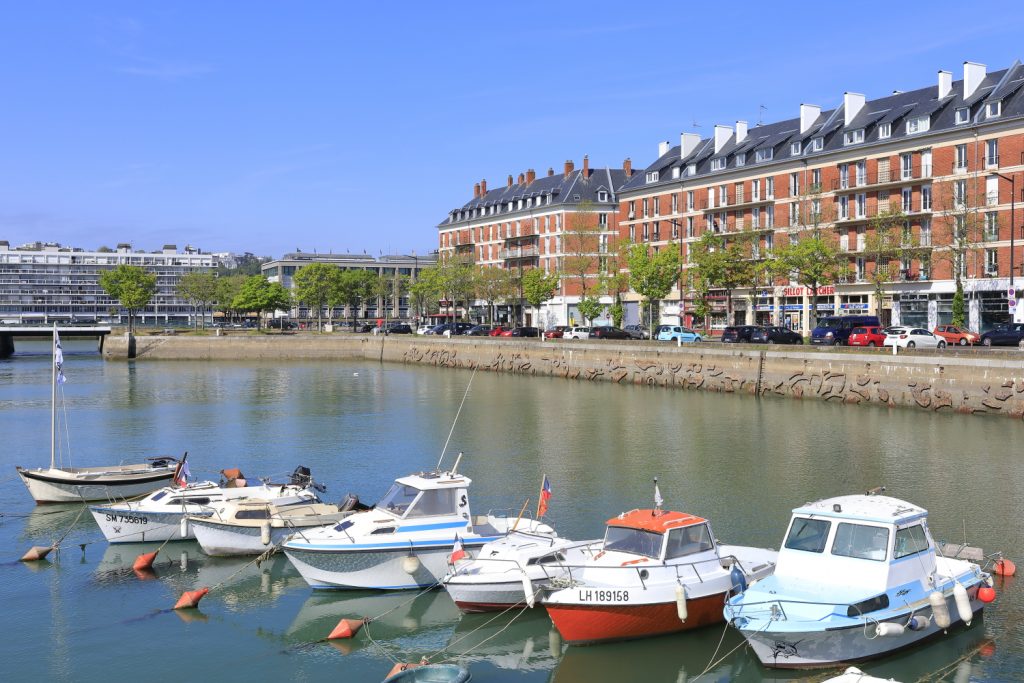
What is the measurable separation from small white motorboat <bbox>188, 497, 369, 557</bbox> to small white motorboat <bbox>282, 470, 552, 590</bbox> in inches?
92.0

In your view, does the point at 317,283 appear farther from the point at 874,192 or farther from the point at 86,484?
the point at 86,484

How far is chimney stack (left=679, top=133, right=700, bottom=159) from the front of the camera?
10194 centimetres

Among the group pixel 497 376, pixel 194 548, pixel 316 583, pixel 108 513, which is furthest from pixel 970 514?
pixel 497 376

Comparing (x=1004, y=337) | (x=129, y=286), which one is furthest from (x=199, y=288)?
(x=1004, y=337)

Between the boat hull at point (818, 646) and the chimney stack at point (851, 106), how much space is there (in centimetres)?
7479

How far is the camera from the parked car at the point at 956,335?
2411 inches

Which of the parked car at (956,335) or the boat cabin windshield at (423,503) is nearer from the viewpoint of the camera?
the boat cabin windshield at (423,503)

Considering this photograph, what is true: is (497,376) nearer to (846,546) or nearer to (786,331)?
(786,331)

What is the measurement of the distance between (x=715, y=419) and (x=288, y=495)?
29.2 metres

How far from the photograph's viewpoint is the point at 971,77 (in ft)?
242

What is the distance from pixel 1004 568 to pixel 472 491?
631 inches

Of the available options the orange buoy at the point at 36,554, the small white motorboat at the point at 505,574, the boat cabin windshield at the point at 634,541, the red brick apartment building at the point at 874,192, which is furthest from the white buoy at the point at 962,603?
the red brick apartment building at the point at 874,192

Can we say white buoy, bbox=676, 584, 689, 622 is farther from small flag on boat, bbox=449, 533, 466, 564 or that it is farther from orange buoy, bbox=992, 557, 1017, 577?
orange buoy, bbox=992, 557, 1017, 577

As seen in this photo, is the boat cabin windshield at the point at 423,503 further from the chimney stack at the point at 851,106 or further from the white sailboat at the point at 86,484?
the chimney stack at the point at 851,106
